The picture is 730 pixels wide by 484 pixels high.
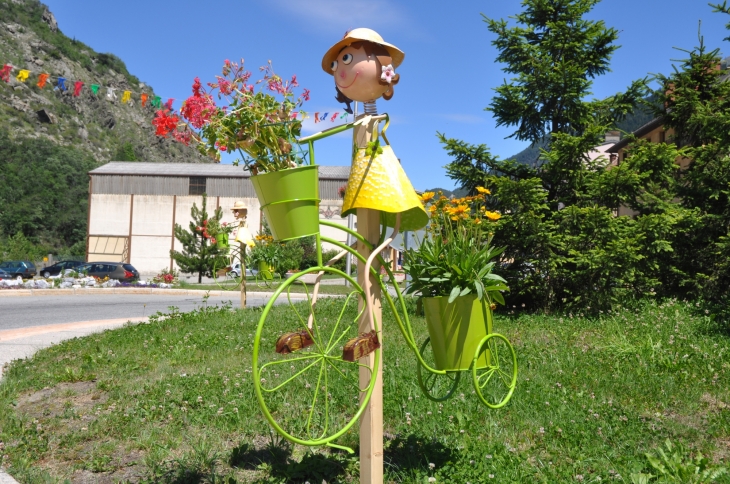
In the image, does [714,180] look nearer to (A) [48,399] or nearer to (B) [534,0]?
(B) [534,0]

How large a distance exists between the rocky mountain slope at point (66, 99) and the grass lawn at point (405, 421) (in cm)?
7531

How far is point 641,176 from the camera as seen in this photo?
9.48m

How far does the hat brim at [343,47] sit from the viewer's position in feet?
9.23

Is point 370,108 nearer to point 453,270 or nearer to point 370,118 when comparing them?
point 370,118

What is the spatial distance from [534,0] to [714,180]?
459 centimetres

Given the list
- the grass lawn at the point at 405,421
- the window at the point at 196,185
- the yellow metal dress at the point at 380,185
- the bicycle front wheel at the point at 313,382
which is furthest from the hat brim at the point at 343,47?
the window at the point at 196,185

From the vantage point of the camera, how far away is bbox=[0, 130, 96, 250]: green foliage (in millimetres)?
63656

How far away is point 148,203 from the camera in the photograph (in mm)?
43875

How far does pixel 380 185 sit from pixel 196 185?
43.3 metres

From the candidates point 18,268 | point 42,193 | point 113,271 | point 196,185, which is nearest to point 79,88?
point 113,271

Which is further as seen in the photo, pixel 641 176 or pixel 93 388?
pixel 641 176

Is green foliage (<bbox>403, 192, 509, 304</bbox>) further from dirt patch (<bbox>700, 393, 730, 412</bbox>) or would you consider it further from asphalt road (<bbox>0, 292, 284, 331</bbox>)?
asphalt road (<bbox>0, 292, 284, 331</bbox>)

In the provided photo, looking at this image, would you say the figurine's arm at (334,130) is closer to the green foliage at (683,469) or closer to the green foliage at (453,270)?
the green foliage at (453,270)

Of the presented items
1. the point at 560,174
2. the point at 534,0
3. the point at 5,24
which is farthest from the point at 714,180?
the point at 5,24
